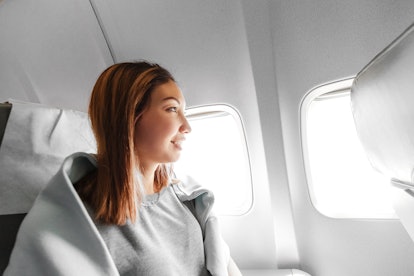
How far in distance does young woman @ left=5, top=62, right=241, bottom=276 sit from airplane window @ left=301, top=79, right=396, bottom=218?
1009 mm

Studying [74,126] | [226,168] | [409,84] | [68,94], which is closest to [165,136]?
[74,126]

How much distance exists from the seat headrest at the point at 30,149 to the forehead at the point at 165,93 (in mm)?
536

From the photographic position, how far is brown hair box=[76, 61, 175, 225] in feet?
3.79

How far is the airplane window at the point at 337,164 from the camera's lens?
2107 millimetres

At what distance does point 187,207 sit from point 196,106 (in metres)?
0.98

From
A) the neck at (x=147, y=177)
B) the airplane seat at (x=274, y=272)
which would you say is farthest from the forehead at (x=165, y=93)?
the airplane seat at (x=274, y=272)

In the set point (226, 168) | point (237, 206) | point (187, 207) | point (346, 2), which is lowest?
point (237, 206)

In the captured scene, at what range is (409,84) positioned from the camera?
2.17 ft

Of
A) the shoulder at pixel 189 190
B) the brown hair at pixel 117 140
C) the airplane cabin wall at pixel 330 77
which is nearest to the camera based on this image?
the brown hair at pixel 117 140

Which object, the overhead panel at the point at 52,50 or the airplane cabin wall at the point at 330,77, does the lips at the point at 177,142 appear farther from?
the overhead panel at the point at 52,50

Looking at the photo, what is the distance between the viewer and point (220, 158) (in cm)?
251

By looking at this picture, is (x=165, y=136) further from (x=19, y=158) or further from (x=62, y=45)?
(x=62, y=45)

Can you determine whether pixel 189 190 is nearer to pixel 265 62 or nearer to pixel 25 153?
pixel 25 153

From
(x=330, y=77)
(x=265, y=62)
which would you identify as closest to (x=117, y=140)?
(x=265, y=62)
